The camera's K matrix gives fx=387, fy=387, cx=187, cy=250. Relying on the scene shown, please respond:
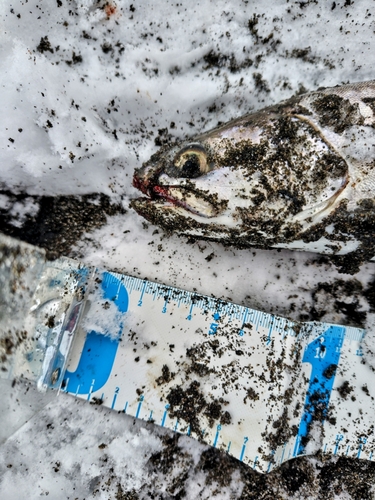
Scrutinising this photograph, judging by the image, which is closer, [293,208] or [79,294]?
[293,208]

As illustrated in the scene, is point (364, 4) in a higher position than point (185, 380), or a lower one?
higher

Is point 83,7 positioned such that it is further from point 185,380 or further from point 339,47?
point 185,380

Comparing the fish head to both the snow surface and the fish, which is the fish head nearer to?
the fish

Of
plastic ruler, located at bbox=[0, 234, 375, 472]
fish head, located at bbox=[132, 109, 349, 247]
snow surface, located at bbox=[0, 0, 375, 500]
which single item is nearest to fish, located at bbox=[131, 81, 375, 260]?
fish head, located at bbox=[132, 109, 349, 247]

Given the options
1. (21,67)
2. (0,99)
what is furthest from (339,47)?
(0,99)

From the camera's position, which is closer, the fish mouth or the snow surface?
the fish mouth
